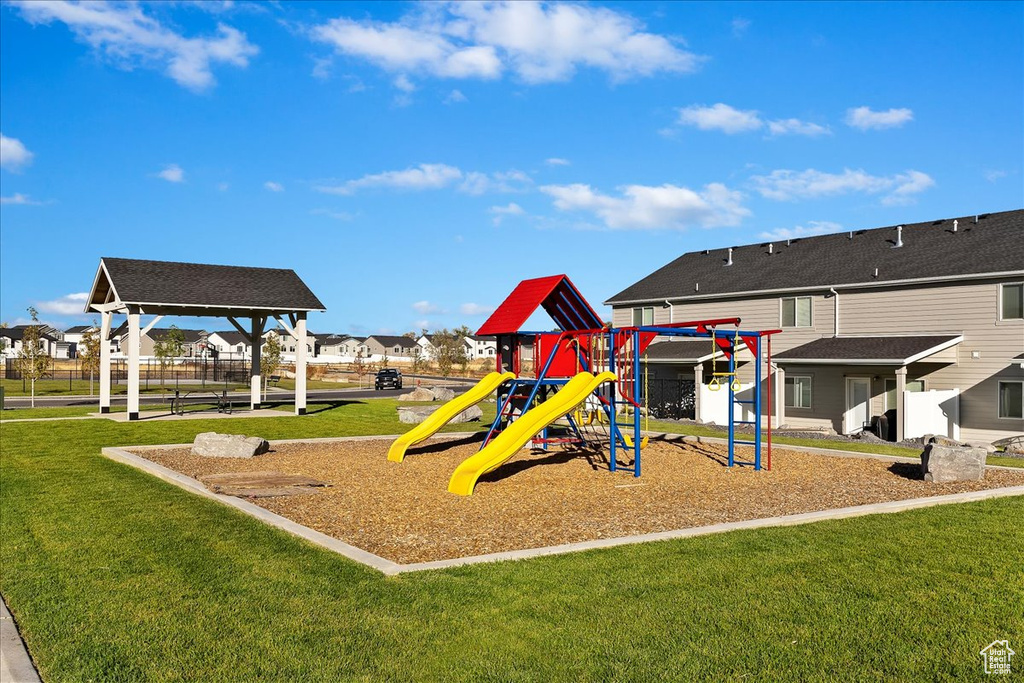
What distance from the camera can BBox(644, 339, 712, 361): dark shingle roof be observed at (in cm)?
3222

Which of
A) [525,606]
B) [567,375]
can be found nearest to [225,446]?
[567,375]

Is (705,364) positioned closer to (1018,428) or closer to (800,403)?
(800,403)

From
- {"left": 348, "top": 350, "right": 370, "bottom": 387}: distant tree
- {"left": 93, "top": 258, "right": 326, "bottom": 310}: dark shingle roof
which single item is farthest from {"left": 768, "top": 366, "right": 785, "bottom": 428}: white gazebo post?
{"left": 348, "top": 350, "right": 370, "bottom": 387}: distant tree

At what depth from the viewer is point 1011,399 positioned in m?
24.5

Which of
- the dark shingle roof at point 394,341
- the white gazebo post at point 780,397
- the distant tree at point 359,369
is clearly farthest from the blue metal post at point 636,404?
the dark shingle roof at point 394,341

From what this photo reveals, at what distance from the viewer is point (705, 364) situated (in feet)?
107

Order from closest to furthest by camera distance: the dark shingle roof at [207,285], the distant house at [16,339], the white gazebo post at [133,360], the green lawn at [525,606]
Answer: the green lawn at [525,606], the white gazebo post at [133,360], the dark shingle roof at [207,285], the distant house at [16,339]

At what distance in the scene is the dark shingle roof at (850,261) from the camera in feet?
86.2

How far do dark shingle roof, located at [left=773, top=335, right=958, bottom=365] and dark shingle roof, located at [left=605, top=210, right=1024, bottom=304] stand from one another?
6.61 ft

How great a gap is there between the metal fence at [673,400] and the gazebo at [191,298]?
47.6 feet

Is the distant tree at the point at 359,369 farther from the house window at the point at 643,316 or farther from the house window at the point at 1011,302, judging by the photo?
the house window at the point at 1011,302

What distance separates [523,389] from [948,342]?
561 inches

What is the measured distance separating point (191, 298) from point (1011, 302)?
2585cm

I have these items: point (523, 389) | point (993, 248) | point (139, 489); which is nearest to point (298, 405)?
point (523, 389)
